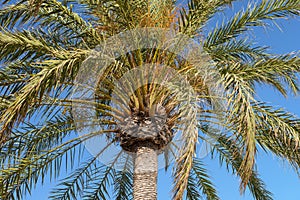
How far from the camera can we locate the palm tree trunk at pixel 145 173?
26.9 feet

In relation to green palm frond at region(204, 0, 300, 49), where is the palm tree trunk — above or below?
below

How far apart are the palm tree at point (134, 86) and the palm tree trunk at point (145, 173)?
0.02 metres

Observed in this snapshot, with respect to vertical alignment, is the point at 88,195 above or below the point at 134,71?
below

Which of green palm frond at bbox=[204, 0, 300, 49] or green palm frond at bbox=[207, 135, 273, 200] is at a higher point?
green palm frond at bbox=[204, 0, 300, 49]

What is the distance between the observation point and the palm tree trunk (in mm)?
8188

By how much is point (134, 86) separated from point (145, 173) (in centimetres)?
147

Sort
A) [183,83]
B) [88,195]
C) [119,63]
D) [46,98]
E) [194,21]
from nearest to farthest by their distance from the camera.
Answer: [183,83] → [119,63] → [194,21] → [46,98] → [88,195]

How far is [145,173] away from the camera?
8305mm

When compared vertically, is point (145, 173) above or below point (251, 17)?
below

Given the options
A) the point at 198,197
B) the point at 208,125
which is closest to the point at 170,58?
the point at 208,125

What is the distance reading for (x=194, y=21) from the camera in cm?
875

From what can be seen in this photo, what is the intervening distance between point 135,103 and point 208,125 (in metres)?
1.75

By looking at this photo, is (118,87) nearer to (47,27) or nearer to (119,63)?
(119,63)

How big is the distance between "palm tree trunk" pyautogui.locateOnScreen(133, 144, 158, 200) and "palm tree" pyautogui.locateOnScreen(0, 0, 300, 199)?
0.02m
